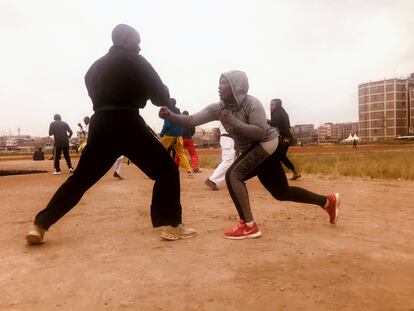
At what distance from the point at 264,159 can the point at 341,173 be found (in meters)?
7.89

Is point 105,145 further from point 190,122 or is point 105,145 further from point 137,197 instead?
point 137,197

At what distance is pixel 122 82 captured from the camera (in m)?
3.93

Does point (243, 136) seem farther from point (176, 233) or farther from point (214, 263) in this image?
point (214, 263)

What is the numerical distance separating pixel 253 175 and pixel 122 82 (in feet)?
5.34

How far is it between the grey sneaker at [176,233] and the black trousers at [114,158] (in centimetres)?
11

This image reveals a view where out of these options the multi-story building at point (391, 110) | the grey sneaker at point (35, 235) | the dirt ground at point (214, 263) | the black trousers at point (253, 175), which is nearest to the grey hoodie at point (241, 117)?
the black trousers at point (253, 175)

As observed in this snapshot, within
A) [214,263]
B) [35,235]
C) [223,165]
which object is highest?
[223,165]

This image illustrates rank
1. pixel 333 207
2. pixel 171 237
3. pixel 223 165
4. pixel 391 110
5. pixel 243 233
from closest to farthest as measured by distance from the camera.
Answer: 1. pixel 171 237
2. pixel 243 233
3. pixel 333 207
4. pixel 223 165
5. pixel 391 110

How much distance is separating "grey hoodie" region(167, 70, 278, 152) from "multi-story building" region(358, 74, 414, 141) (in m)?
112

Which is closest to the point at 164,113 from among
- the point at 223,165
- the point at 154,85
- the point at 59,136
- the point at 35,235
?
the point at 154,85

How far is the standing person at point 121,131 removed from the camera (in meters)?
3.95

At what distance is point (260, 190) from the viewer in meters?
8.21

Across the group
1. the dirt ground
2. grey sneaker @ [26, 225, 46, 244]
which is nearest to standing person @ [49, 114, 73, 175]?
the dirt ground

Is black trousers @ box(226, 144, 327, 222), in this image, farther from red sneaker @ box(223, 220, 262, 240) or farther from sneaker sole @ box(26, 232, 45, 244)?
sneaker sole @ box(26, 232, 45, 244)
